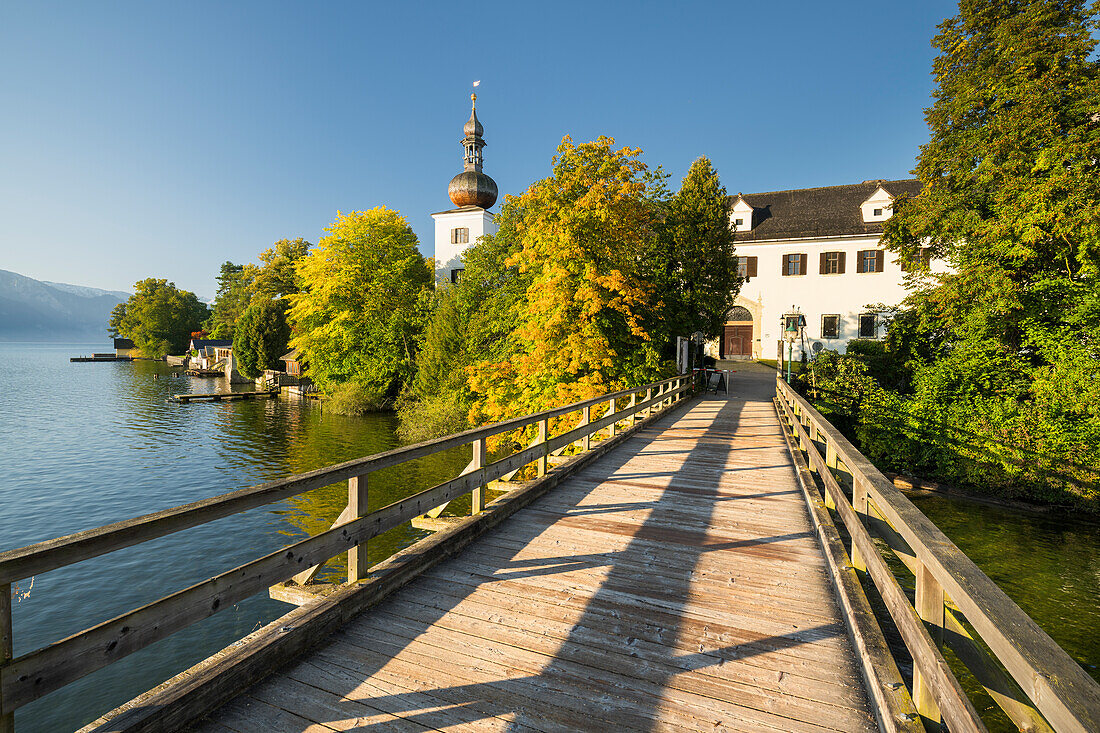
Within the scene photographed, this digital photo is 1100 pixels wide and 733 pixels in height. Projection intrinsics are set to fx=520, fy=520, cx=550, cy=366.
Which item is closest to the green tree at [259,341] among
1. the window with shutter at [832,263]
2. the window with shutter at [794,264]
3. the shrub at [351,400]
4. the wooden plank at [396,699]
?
the shrub at [351,400]

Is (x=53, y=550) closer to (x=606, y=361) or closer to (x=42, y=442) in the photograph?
(x=606, y=361)

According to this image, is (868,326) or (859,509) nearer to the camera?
(859,509)

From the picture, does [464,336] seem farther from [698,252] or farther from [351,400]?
[698,252]

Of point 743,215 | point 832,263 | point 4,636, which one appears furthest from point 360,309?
point 4,636

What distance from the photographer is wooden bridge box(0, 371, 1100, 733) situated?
2.05 m

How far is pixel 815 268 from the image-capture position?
121ft

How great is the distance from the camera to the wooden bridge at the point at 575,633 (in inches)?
80.7

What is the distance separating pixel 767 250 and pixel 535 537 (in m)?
37.7

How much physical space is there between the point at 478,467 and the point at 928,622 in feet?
13.0

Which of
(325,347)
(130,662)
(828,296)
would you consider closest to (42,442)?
(325,347)

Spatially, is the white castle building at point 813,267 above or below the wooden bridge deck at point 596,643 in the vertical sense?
above

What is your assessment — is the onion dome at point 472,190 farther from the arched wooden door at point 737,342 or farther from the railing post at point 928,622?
the railing post at point 928,622

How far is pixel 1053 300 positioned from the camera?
1706cm

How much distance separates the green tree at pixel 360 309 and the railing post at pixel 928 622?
35440 millimetres
